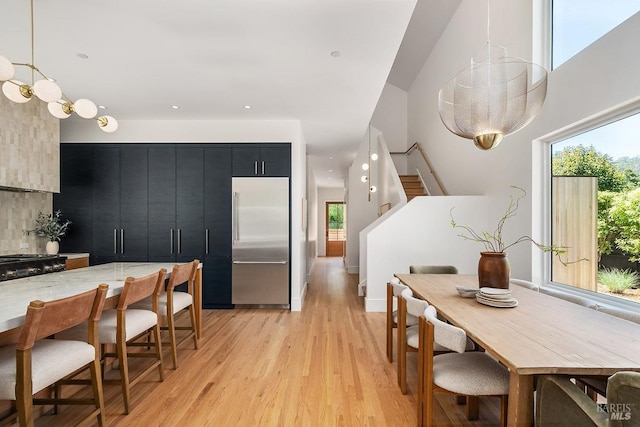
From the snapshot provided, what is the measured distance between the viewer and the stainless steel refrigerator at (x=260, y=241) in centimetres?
478

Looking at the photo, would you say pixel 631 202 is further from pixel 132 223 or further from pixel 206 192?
pixel 132 223

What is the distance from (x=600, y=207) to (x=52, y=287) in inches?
172

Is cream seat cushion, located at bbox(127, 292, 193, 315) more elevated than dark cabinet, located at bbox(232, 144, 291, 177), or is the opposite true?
dark cabinet, located at bbox(232, 144, 291, 177)

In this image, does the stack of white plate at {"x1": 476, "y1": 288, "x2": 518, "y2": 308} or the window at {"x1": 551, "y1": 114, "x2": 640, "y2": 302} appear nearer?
the stack of white plate at {"x1": 476, "y1": 288, "x2": 518, "y2": 308}

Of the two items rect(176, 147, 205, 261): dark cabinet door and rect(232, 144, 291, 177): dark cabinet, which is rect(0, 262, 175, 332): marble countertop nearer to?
rect(176, 147, 205, 261): dark cabinet door

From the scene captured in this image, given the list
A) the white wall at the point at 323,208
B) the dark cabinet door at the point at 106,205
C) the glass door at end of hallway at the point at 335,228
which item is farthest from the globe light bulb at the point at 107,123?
the glass door at end of hallway at the point at 335,228

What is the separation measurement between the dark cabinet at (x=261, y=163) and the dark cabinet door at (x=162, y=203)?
99 cm

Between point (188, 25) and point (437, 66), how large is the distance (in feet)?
18.7

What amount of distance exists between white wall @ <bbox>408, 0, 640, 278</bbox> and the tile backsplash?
20.5 ft

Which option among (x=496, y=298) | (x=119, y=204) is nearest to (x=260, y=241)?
(x=119, y=204)

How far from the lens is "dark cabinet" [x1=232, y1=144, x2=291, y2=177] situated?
4.84 m

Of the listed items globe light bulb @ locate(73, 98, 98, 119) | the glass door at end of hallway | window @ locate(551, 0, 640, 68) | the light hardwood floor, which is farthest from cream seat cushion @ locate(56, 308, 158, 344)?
→ the glass door at end of hallway

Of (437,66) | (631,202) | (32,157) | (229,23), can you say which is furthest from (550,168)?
(32,157)

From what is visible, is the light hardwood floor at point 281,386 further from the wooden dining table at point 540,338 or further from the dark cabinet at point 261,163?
the dark cabinet at point 261,163
